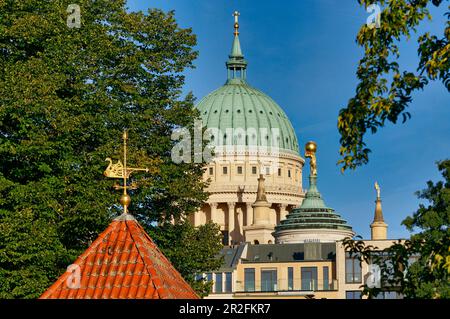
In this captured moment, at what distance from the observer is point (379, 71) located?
23828 millimetres

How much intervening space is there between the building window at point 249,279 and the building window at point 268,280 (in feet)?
3.88

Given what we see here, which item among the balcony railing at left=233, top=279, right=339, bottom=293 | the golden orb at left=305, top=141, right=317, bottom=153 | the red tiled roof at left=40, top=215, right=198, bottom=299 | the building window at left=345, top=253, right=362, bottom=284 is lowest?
the red tiled roof at left=40, top=215, right=198, bottom=299

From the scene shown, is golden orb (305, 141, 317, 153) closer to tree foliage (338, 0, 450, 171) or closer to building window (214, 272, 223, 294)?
building window (214, 272, 223, 294)

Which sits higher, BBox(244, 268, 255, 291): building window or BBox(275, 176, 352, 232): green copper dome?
BBox(275, 176, 352, 232): green copper dome

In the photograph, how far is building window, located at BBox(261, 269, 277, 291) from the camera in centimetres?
15600

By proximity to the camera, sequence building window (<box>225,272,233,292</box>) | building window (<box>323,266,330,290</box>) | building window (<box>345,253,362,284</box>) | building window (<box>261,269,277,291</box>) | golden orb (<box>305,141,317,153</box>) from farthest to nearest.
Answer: golden orb (<box>305,141,317,153</box>) → building window (<box>225,272,233,292</box>) → building window (<box>261,269,277,291</box>) → building window (<box>323,266,330,290</box>) → building window (<box>345,253,362,284</box>)

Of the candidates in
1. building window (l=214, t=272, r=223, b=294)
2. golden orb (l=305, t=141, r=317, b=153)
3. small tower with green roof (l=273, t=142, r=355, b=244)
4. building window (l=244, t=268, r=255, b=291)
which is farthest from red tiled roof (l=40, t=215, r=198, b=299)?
golden orb (l=305, t=141, r=317, b=153)

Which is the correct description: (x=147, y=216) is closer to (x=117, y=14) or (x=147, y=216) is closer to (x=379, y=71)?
(x=117, y=14)

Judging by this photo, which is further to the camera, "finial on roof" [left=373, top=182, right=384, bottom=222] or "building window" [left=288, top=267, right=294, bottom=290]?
→ "finial on roof" [left=373, top=182, right=384, bottom=222]

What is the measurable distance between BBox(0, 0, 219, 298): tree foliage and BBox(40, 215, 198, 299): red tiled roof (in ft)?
67.3

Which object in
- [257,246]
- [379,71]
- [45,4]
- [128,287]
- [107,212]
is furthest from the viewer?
[257,246]
